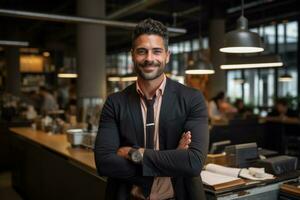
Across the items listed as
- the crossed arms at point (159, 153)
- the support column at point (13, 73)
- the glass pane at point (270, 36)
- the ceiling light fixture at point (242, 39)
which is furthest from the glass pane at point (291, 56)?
the crossed arms at point (159, 153)

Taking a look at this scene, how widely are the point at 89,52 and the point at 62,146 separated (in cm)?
321

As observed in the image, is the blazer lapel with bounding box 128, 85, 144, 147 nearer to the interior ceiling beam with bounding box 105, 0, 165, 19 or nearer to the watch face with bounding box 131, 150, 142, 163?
the watch face with bounding box 131, 150, 142, 163

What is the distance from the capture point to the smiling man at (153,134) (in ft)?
5.72

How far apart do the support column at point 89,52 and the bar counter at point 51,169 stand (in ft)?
5.30

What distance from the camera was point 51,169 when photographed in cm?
402

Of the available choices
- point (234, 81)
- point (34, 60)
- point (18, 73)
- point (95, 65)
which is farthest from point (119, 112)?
point (34, 60)

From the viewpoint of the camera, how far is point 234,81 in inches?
494

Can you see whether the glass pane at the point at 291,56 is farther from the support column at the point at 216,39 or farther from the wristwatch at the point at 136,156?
the wristwatch at the point at 136,156

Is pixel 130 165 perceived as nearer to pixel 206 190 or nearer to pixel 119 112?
pixel 119 112

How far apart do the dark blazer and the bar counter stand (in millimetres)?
1107

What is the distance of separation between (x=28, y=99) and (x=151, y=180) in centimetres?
1161

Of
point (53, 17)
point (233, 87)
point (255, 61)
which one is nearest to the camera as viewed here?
point (53, 17)

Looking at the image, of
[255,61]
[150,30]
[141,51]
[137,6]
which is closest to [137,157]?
[141,51]

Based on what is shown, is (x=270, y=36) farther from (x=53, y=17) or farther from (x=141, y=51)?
(x=141, y=51)
